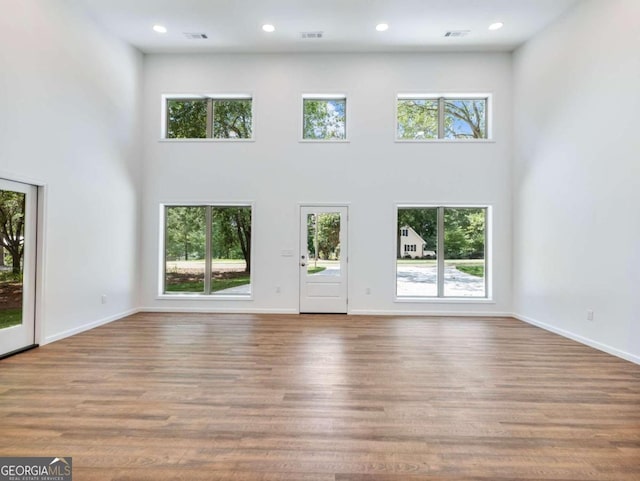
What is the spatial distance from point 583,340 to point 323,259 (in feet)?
13.5

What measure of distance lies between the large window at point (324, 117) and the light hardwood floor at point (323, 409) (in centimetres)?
403

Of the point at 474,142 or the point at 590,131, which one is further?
the point at 474,142

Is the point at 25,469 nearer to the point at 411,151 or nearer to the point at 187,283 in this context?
the point at 187,283

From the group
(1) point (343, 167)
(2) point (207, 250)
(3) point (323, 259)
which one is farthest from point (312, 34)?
(2) point (207, 250)

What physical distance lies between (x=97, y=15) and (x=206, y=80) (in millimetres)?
1884

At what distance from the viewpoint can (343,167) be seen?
6664 millimetres

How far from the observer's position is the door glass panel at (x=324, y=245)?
21.9ft

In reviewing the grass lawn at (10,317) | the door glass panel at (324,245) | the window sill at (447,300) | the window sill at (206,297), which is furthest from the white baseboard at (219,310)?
the grass lawn at (10,317)

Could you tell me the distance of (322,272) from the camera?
6660mm

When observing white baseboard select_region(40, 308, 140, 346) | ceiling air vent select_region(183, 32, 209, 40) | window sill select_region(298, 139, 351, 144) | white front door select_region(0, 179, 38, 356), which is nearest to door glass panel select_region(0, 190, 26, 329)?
white front door select_region(0, 179, 38, 356)

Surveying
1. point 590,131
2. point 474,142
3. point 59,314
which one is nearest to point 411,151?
point 474,142

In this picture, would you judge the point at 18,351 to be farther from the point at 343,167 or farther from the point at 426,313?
the point at 426,313

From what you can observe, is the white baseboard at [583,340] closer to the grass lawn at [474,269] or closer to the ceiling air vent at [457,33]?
the grass lawn at [474,269]

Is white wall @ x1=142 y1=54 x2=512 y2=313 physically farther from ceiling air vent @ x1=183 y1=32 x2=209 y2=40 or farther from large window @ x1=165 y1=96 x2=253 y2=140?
ceiling air vent @ x1=183 y1=32 x2=209 y2=40
